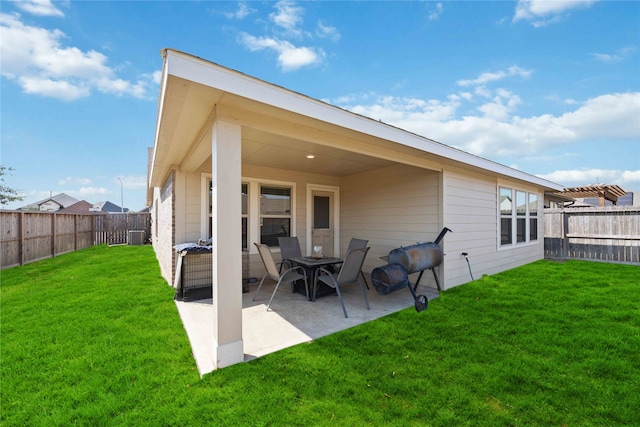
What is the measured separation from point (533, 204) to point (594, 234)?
2.52 m

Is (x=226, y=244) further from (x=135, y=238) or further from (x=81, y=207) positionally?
(x=81, y=207)

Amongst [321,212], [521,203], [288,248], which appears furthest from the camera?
[521,203]

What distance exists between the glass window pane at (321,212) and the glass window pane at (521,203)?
5.15 metres

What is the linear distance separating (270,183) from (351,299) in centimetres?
303

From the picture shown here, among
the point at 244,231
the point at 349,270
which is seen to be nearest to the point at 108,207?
the point at 244,231

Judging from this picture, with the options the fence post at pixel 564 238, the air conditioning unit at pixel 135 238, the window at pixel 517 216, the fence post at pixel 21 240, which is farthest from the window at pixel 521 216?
the air conditioning unit at pixel 135 238

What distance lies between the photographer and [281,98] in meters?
2.52

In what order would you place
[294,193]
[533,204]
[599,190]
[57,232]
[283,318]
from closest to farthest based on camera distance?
[283,318]
[294,193]
[533,204]
[57,232]
[599,190]

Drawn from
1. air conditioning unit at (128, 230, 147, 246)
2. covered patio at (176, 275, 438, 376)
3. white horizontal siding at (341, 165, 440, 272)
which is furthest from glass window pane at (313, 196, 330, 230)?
air conditioning unit at (128, 230, 147, 246)

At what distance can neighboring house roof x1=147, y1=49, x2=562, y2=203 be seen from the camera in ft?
7.09

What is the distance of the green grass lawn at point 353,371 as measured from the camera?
1.87 metres

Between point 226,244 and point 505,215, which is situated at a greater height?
point 505,215

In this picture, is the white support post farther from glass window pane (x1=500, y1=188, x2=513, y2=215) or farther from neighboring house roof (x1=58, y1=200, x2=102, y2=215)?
neighboring house roof (x1=58, y1=200, x2=102, y2=215)

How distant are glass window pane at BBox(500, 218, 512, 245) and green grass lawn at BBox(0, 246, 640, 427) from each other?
2.65 metres
